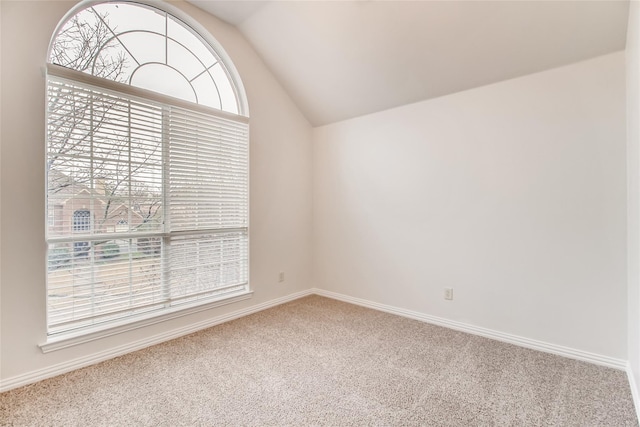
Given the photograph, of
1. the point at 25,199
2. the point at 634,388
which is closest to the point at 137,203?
the point at 25,199

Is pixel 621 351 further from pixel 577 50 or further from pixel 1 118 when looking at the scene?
pixel 1 118

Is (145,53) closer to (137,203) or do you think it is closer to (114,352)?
(137,203)

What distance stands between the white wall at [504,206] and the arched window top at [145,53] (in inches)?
62.2

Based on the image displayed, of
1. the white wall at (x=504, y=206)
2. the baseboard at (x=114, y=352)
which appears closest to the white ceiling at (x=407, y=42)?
the white wall at (x=504, y=206)

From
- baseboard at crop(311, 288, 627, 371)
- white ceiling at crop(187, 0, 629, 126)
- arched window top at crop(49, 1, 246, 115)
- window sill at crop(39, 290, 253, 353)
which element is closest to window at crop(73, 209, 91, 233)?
window sill at crop(39, 290, 253, 353)

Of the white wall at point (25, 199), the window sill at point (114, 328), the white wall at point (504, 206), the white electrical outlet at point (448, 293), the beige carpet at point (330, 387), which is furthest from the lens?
the white electrical outlet at point (448, 293)

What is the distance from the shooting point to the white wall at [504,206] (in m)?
2.16

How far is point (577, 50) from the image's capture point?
85.3 inches

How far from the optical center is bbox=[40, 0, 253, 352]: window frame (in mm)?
2088

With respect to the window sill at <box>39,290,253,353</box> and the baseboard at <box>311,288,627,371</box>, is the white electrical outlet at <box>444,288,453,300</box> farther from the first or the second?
the window sill at <box>39,290,253,353</box>

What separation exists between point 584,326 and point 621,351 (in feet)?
0.77

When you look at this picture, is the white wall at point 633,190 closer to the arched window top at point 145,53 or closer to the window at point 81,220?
the arched window top at point 145,53

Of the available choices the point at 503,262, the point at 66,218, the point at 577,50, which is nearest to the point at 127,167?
the point at 66,218

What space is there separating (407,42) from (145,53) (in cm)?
223
